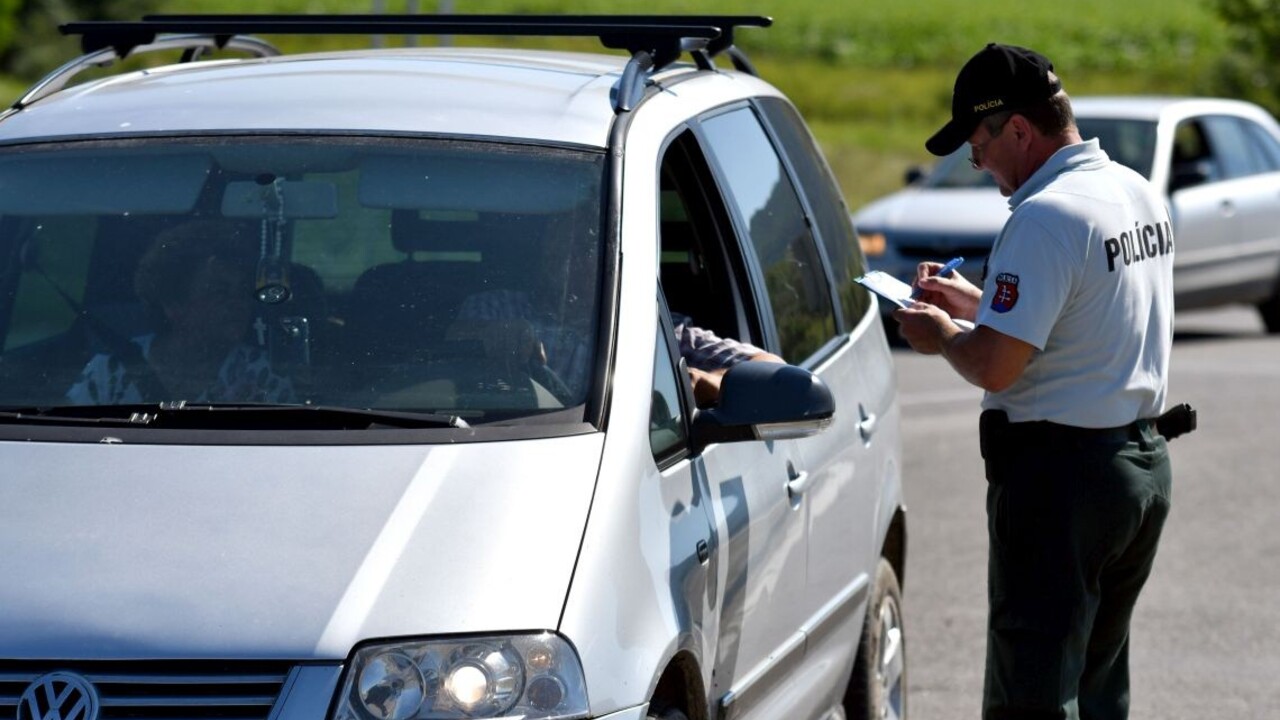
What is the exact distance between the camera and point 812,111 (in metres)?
48.1

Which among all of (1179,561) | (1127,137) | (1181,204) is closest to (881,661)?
(1179,561)

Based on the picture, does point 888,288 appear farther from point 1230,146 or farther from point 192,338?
point 1230,146

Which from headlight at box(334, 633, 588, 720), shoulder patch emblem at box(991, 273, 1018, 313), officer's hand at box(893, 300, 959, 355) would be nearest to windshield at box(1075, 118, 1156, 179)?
officer's hand at box(893, 300, 959, 355)

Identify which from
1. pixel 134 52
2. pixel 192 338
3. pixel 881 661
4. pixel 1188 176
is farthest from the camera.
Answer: pixel 1188 176

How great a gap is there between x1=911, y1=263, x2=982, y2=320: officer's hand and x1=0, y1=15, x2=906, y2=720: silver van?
0.32 meters

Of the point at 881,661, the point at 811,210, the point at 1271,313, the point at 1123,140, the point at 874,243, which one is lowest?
the point at 1271,313

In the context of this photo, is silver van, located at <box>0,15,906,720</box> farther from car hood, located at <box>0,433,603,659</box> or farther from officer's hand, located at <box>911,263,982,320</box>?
officer's hand, located at <box>911,263,982,320</box>

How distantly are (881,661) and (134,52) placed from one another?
2442mm

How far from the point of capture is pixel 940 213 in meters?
15.2

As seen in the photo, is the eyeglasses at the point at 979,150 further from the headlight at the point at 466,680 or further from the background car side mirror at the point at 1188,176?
the background car side mirror at the point at 1188,176

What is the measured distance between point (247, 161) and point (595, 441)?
1108mm

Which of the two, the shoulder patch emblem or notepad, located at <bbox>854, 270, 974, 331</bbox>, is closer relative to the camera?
the shoulder patch emblem

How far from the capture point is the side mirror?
3.84 metres

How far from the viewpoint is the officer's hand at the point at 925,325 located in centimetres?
446
